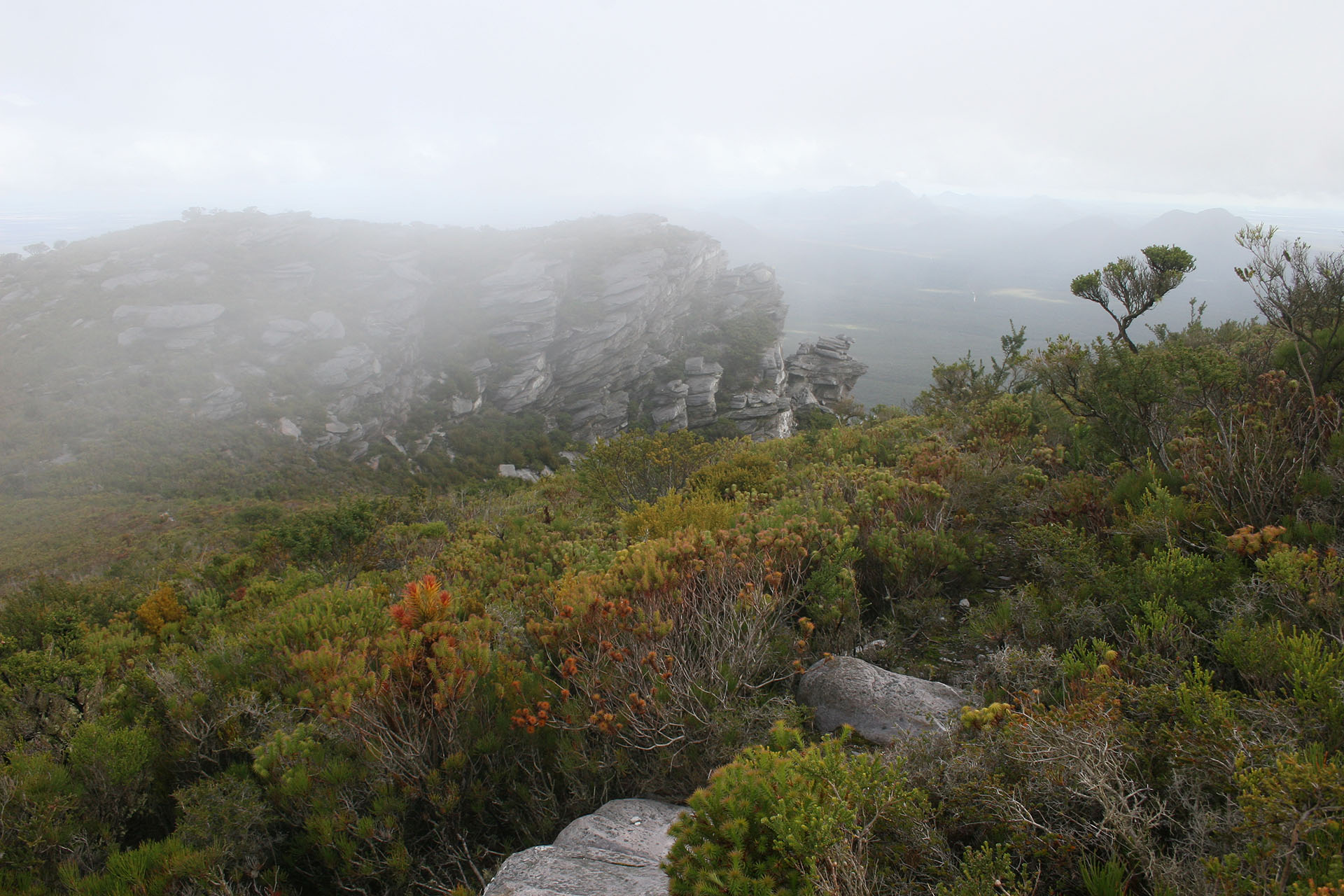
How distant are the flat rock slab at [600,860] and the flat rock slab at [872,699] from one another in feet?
3.32

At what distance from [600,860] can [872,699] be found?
155cm

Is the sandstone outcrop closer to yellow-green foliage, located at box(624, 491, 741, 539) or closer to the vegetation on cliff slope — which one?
yellow-green foliage, located at box(624, 491, 741, 539)

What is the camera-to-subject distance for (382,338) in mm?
62500

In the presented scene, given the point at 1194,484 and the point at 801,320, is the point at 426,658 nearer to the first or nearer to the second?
the point at 1194,484

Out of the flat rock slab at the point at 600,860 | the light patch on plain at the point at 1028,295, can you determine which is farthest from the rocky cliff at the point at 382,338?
the light patch on plain at the point at 1028,295

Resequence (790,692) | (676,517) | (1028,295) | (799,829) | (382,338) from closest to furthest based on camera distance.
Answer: (799,829) < (790,692) < (676,517) < (382,338) < (1028,295)

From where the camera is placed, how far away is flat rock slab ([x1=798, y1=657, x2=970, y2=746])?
2891 millimetres

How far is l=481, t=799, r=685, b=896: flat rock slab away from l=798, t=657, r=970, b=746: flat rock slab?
3.32 ft

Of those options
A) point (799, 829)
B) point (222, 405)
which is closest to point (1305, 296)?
point (799, 829)

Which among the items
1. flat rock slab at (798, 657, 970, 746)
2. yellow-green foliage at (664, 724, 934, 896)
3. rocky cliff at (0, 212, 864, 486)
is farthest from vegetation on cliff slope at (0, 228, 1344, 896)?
rocky cliff at (0, 212, 864, 486)

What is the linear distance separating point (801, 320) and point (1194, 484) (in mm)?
143469

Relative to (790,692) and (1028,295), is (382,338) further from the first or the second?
(1028,295)

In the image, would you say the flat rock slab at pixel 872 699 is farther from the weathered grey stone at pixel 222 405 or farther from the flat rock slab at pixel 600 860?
the weathered grey stone at pixel 222 405

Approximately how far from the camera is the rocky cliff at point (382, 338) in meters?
49.7
